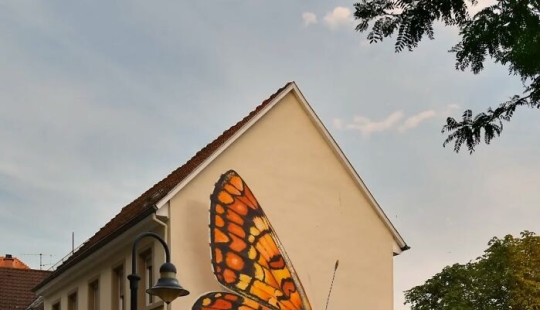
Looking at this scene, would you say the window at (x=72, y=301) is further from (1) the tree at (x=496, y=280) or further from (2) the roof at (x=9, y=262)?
(1) the tree at (x=496, y=280)

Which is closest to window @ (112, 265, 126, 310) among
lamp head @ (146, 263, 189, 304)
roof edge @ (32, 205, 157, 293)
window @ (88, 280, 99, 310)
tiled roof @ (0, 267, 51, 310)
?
roof edge @ (32, 205, 157, 293)

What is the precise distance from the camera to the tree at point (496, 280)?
4238 centimetres

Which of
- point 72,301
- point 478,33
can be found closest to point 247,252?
point 72,301

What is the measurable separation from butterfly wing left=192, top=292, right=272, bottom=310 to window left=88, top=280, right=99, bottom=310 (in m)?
5.89

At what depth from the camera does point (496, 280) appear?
43.3 metres

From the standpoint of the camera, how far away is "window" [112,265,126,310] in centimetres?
2307

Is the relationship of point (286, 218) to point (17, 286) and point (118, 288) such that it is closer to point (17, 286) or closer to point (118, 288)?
point (118, 288)

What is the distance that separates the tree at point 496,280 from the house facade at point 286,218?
65.8 ft

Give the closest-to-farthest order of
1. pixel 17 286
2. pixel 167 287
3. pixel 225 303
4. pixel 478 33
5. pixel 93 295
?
pixel 478 33 < pixel 167 287 < pixel 225 303 < pixel 93 295 < pixel 17 286

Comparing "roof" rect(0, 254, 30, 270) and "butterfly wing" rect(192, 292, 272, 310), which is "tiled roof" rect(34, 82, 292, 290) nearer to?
"butterfly wing" rect(192, 292, 272, 310)

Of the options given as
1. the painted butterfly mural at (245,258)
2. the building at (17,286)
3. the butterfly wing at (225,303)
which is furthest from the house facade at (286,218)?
the building at (17,286)

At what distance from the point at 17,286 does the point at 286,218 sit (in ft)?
66.8

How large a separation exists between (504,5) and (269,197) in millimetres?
16183

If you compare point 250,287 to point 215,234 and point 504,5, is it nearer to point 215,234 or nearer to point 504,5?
point 215,234
